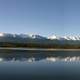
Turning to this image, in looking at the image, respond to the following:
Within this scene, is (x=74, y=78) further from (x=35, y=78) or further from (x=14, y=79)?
(x=14, y=79)

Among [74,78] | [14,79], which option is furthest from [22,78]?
[74,78]

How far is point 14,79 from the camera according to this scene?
13461 millimetres

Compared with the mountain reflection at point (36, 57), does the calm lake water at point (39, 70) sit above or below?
below

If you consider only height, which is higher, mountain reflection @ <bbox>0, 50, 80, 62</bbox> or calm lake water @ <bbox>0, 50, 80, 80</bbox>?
mountain reflection @ <bbox>0, 50, 80, 62</bbox>

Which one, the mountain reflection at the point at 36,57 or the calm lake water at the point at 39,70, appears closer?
the calm lake water at the point at 39,70

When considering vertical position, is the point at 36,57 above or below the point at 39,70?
above

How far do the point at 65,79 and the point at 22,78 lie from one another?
2.26 metres

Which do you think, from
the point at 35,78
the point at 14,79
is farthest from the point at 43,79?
the point at 14,79

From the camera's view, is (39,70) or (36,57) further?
(36,57)

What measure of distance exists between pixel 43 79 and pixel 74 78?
174cm

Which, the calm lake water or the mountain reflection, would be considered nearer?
the calm lake water

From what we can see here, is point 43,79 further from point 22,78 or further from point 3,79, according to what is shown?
point 3,79

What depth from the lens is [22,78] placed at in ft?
45.5

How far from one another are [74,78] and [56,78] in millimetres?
965
